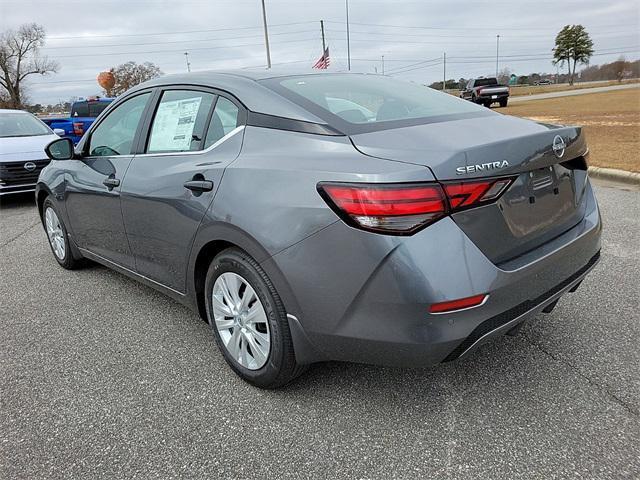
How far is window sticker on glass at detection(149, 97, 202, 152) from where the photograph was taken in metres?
2.93

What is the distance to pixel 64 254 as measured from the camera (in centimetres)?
464

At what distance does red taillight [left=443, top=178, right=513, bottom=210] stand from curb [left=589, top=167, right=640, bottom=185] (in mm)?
6423

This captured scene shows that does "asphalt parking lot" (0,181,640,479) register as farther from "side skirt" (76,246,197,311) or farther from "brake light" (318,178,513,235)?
"brake light" (318,178,513,235)

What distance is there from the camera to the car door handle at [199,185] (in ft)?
8.42

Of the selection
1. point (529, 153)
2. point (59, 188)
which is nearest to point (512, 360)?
point (529, 153)

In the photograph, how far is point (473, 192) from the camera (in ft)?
6.53

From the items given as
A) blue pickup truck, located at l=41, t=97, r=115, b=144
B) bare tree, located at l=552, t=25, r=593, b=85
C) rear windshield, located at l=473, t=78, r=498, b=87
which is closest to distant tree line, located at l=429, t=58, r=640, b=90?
bare tree, located at l=552, t=25, r=593, b=85

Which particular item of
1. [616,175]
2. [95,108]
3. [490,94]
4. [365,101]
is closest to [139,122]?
[365,101]

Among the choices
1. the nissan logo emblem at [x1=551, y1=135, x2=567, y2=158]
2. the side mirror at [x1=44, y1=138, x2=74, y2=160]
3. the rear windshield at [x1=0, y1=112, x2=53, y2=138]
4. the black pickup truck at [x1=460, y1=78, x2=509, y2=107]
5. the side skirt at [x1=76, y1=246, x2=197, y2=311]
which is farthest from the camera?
the black pickup truck at [x1=460, y1=78, x2=509, y2=107]

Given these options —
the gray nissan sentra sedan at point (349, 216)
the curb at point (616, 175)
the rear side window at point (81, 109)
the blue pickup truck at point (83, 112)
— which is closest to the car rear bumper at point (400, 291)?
the gray nissan sentra sedan at point (349, 216)

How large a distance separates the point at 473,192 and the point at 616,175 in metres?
6.79

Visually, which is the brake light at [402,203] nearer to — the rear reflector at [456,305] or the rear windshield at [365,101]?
the rear reflector at [456,305]

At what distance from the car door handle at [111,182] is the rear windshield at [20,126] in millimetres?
6792

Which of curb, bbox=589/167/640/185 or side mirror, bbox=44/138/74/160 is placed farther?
curb, bbox=589/167/640/185
